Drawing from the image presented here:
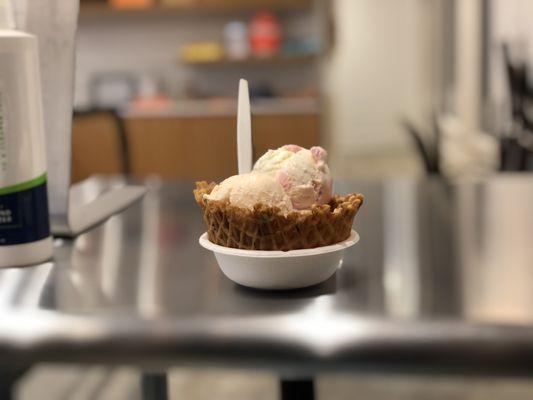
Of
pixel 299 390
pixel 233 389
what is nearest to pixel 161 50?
Result: pixel 233 389

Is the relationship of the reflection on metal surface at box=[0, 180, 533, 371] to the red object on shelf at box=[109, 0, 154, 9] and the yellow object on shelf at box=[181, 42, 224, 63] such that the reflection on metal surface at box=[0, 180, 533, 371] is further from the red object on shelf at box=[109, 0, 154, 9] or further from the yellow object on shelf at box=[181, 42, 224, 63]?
the red object on shelf at box=[109, 0, 154, 9]

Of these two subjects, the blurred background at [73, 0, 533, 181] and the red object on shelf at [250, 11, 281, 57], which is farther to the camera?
the red object on shelf at [250, 11, 281, 57]

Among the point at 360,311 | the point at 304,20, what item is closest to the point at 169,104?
the point at 304,20

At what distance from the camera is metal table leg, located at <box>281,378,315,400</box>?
Result: 85 cm

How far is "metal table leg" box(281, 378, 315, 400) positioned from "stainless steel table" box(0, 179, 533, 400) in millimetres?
206

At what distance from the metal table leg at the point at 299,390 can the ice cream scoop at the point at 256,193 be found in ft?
1.11

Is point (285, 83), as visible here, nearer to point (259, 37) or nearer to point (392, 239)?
point (259, 37)

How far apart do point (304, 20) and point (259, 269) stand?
14.6ft

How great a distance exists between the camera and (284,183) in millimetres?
605

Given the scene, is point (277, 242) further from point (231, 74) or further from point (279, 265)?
point (231, 74)

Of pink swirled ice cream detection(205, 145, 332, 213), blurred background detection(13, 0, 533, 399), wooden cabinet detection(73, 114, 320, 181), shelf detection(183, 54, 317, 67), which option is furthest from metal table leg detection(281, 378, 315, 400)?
shelf detection(183, 54, 317, 67)

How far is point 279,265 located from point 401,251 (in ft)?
0.73

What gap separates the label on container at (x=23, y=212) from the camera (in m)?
0.67

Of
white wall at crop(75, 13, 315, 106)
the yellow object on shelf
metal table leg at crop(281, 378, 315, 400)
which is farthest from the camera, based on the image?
white wall at crop(75, 13, 315, 106)
